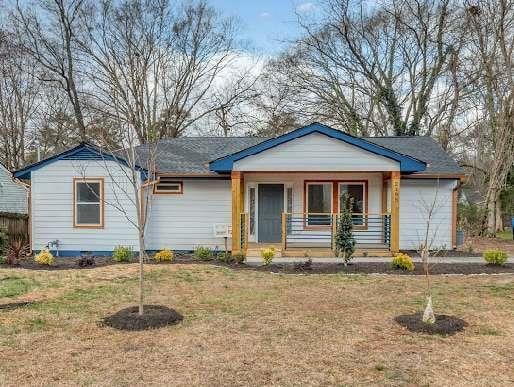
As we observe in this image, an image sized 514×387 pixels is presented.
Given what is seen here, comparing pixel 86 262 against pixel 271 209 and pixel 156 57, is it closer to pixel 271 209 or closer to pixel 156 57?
pixel 271 209

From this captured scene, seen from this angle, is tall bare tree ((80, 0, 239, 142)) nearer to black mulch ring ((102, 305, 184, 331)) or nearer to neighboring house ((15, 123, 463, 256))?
neighboring house ((15, 123, 463, 256))

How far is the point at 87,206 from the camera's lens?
12875mm

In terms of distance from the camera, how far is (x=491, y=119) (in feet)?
73.8

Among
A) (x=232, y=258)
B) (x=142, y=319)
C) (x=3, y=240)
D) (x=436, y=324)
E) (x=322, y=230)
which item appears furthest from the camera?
(x=322, y=230)

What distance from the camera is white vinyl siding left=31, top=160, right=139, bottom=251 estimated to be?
12.7 metres

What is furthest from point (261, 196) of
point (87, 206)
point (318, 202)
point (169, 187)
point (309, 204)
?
point (87, 206)

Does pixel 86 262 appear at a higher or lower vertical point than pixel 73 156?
lower

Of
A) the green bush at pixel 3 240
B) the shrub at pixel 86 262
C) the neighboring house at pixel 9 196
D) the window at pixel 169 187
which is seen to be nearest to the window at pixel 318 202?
the window at pixel 169 187

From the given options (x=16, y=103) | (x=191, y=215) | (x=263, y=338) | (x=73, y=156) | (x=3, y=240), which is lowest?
(x=263, y=338)

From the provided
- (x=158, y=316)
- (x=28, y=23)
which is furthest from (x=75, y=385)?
(x=28, y=23)

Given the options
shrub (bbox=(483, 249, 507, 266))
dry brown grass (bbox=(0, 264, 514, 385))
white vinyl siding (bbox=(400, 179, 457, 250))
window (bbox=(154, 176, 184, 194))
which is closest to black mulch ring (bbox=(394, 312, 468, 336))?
dry brown grass (bbox=(0, 264, 514, 385))

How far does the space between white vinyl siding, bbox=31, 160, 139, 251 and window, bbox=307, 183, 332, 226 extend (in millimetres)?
5110

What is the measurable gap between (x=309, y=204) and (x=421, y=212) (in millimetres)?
3209

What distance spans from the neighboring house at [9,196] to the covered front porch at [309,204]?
1246 cm
